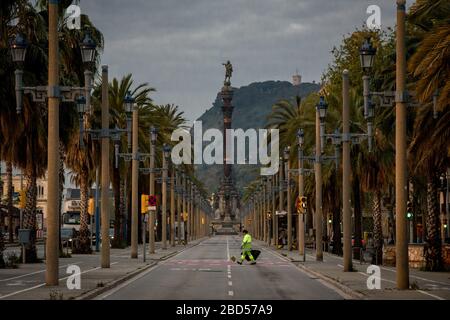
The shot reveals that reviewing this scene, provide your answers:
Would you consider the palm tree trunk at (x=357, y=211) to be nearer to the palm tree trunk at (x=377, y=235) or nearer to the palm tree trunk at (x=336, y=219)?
the palm tree trunk at (x=377, y=235)

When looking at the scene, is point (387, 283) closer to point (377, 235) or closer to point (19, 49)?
point (19, 49)

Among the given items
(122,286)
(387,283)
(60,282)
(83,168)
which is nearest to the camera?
(387,283)

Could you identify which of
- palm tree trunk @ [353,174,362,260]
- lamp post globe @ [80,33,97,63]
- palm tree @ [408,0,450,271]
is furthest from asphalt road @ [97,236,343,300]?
palm tree trunk @ [353,174,362,260]

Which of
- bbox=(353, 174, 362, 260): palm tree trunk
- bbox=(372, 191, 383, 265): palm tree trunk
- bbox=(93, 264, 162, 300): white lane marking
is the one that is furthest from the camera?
bbox=(353, 174, 362, 260): palm tree trunk

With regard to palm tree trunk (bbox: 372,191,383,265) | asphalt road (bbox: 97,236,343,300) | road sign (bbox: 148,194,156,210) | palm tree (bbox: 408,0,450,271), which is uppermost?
palm tree (bbox: 408,0,450,271)

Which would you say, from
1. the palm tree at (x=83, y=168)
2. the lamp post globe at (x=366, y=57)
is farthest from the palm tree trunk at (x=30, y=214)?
the lamp post globe at (x=366, y=57)

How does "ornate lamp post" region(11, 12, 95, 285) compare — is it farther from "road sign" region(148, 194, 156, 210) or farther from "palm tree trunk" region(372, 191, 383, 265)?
"palm tree trunk" region(372, 191, 383, 265)

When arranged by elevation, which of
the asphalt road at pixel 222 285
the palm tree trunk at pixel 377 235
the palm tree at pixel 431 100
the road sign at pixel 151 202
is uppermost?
the palm tree at pixel 431 100

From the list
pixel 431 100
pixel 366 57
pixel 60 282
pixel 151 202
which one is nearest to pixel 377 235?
pixel 151 202

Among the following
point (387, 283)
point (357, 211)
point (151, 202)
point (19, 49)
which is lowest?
point (387, 283)

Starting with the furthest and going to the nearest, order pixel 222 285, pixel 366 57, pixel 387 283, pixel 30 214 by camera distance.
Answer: pixel 30 214 < pixel 222 285 < pixel 387 283 < pixel 366 57

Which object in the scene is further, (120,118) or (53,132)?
(120,118)
